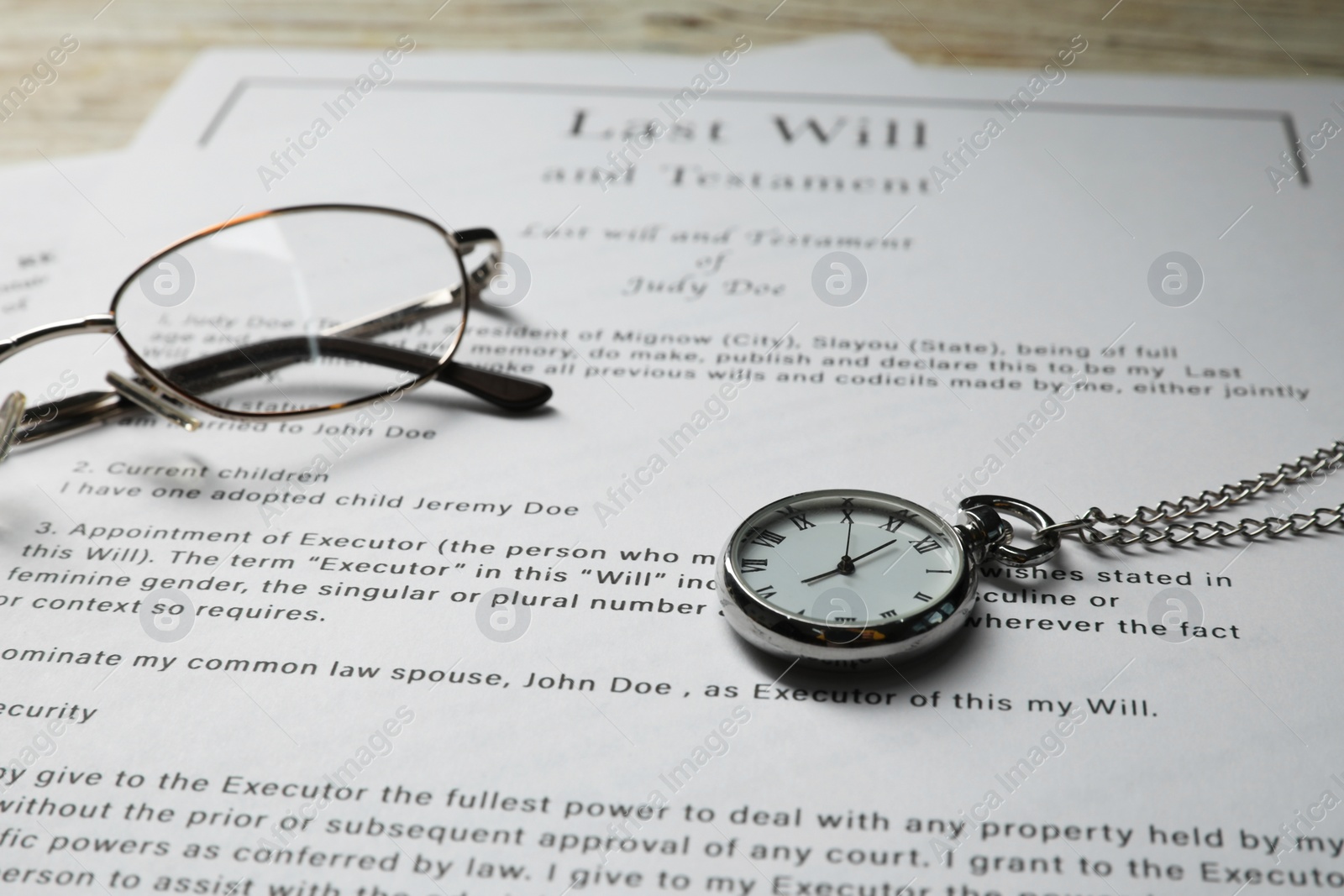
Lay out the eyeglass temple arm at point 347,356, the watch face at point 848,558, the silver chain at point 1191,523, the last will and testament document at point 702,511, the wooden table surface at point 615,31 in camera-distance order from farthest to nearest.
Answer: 1. the wooden table surface at point 615,31
2. the eyeglass temple arm at point 347,356
3. the silver chain at point 1191,523
4. the watch face at point 848,558
5. the last will and testament document at point 702,511

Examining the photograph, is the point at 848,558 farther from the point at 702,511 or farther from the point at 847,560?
the point at 702,511

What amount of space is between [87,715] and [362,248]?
80cm

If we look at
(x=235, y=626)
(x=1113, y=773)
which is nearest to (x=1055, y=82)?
(x=1113, y=773)

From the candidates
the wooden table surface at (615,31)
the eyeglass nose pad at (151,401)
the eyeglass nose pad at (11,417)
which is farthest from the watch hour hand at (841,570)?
the wooden table surface at (615,31)

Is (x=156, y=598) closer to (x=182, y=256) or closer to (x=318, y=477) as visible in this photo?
(x=318, y=477)

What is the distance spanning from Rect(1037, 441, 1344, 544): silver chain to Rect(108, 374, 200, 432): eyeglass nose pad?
98 centimetres

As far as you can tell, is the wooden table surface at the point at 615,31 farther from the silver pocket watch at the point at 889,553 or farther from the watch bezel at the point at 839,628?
the watch bezel at the point at 839,628

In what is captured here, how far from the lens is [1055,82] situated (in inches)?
73.2

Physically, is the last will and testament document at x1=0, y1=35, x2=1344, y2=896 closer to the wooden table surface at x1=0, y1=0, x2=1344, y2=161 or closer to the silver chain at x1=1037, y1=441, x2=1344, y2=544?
the silver chain at x1=1037, y1=441, x2=1344, y2=544

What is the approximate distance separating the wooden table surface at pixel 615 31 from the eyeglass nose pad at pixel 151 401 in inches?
33.1

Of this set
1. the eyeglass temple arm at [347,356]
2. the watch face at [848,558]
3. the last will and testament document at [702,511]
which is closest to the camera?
the last will and testament document at [702,511]

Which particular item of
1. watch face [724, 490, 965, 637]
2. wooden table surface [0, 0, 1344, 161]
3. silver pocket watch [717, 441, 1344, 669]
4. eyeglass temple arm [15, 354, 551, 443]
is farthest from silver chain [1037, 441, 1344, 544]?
wooden table surface [0, 0, 1344, 161]

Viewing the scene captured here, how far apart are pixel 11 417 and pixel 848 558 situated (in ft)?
3.14

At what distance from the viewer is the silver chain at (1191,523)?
108 centimetres
